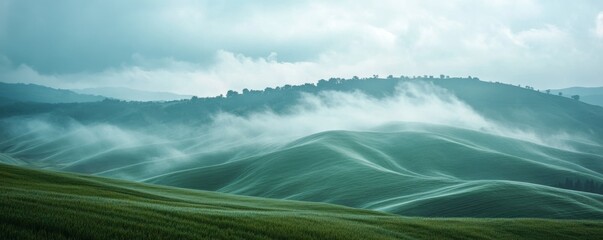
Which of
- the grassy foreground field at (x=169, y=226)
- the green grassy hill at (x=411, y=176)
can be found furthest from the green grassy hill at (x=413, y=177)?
the grassy foreground field at (x=169, y=226)

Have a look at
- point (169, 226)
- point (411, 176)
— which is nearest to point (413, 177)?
point (411, 176)

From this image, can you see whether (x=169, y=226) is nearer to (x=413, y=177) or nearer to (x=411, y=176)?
(x=413, y=177)

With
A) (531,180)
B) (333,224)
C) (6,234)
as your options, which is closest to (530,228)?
(333,224)

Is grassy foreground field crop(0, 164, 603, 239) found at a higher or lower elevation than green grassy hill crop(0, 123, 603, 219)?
higher

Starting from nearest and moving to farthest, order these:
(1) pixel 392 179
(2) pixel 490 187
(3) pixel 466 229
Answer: (3) pixel 466 229 → (2) pixel 490 187 → (1) pixel 392 179

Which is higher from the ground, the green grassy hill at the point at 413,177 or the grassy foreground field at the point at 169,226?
the grassy foreground field at the point at 169,226

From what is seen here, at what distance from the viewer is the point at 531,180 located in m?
131

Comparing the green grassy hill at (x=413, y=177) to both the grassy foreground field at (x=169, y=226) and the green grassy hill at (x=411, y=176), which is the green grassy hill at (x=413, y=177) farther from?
the grassy foreground field at (x=169, y=226)

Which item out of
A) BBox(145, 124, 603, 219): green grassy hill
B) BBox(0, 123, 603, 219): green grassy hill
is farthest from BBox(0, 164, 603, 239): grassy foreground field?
BBox(0, 123, 603, 219): green grassy hill

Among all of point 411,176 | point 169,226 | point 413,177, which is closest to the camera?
point 169,226

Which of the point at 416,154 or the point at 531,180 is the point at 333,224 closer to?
the point at 531,180

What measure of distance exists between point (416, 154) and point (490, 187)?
75225mm

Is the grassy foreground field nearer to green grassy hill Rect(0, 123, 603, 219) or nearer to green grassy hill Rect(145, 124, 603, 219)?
green grassy hill Rect(145, 124, 603, 219)

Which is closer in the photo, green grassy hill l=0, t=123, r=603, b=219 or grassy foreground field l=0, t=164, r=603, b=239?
grassy foreground field l=0, t=164, r=603, b=239
